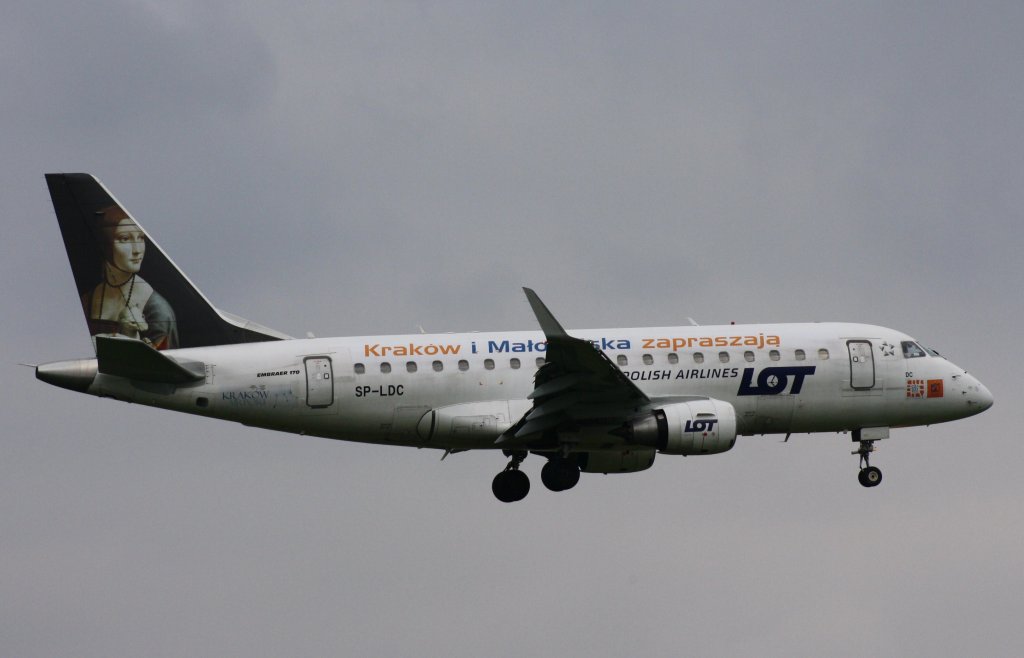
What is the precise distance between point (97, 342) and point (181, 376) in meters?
2.72

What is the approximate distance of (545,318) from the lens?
45.9m

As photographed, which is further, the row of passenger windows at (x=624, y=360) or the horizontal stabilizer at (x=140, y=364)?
the row of passenger windows at (x=624, y=360)

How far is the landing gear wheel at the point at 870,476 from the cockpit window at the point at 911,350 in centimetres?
401

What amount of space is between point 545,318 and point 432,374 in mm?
5245

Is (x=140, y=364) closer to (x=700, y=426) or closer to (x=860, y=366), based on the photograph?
(x=700, y=426)

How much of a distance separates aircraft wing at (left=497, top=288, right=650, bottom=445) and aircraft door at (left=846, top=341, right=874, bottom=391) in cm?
801

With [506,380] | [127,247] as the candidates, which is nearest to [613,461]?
[506,380]

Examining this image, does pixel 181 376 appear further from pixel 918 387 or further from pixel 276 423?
pixel 918 387

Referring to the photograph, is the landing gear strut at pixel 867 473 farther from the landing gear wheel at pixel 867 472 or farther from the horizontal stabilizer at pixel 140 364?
the horizontal stabilizer at pixel 140 364

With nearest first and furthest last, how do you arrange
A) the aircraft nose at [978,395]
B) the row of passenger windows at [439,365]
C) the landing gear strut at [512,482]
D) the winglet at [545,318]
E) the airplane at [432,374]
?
the winglet at [545,318]
the airplane at [432,374]
the row of passenger windows at [439,365]
the landing gear strut at [512,482]
the aircraft nose at [978,395]

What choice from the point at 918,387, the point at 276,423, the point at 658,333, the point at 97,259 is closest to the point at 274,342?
the point at 276,423

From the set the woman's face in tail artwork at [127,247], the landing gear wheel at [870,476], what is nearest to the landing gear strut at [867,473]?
the landing gear wheel at [870,476]

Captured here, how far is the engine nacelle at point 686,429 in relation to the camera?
48.2 m

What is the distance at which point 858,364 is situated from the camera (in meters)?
52.6
